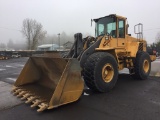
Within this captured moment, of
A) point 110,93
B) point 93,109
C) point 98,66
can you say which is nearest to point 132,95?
point 110,93

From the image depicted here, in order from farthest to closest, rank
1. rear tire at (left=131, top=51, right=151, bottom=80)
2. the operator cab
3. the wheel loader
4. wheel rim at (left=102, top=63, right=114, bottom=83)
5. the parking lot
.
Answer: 1. rear tire at (left=131, top=51, right=151, bottom=80)
2. the operator cab
3. wheel rim at (left=102, top=63, right=114, bottom=83)
4. the wheel loader
5. the parking lot

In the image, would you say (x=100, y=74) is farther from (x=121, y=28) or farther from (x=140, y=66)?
(x=140, y=66)

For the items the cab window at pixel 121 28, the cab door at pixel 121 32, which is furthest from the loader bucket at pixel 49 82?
the cab window at pixel 121 28

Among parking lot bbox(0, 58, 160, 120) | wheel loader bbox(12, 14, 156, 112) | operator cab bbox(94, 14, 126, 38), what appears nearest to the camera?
parking lot bbox(0, 58, 160, 120)

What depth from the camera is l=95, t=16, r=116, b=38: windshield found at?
8.12 meters

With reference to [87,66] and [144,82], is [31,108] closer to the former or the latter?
[87,66]

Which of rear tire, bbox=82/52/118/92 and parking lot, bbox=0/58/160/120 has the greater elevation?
rear tire, bbox=82/52/118/92

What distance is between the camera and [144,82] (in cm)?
870

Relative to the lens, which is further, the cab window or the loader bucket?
the cab window

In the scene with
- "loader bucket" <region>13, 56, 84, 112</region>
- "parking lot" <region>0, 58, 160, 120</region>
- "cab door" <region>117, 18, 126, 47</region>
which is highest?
"cab door" <region>117, 18, 126, 47</region>

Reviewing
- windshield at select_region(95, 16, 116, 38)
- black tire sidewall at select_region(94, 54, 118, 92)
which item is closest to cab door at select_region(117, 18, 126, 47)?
windshield at select_region(95, 16, 116, 38)

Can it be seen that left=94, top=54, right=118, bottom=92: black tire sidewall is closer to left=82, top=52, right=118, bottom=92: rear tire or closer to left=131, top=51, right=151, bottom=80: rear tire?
left=82, top=52, right=118, bottom=92: rear tire

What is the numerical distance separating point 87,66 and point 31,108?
2.12 meters

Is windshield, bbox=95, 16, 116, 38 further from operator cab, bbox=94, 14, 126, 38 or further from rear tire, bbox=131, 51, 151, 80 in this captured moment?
rear tire, bbox=131, 51, 151, 80
